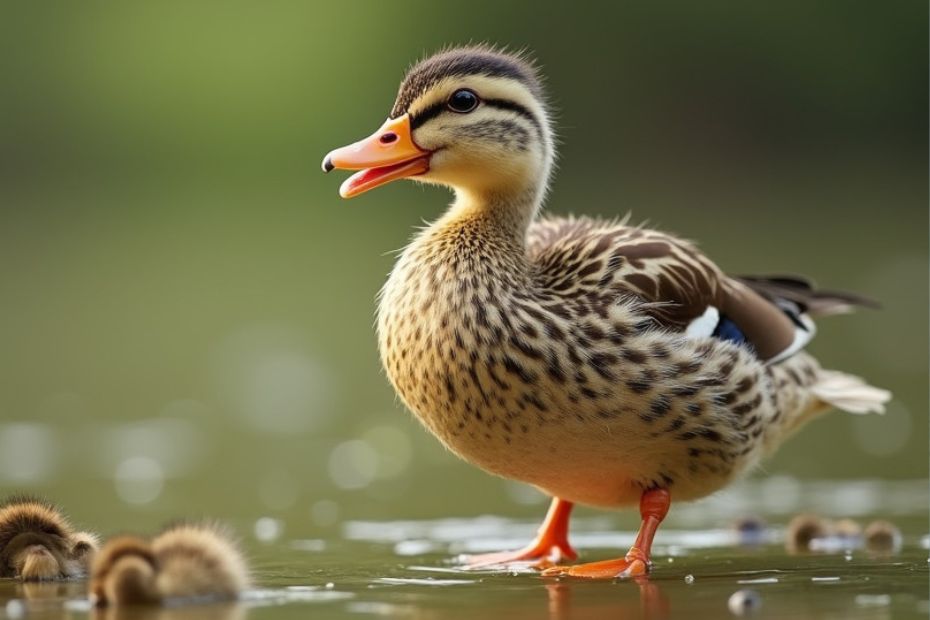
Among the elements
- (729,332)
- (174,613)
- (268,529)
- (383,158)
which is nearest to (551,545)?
(729,332)

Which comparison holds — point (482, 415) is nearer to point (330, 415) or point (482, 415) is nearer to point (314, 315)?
point (330, 415)

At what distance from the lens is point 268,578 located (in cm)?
682

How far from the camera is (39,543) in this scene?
690cm

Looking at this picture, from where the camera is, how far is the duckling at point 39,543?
6766 millimetres

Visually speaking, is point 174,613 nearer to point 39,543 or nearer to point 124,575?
point 124,575

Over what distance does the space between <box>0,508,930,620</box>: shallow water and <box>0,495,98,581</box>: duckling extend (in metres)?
0.11

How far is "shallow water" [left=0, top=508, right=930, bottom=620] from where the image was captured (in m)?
5.84

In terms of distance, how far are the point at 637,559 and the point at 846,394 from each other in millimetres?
2023

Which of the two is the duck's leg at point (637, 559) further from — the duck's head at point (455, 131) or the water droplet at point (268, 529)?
the water droplet at point (268, 529)

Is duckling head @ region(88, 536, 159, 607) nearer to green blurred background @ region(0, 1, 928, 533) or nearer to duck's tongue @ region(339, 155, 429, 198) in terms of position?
duck's tongue @ region(339, 155, 429, 198)

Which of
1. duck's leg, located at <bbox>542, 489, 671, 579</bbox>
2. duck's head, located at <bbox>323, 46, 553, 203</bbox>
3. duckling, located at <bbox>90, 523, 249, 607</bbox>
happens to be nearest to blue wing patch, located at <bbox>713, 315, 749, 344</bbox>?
duck's leg, located at <bbox>542, 489, 671, 579</bbox>

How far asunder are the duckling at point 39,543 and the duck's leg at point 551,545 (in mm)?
1641

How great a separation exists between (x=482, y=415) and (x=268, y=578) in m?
1.00

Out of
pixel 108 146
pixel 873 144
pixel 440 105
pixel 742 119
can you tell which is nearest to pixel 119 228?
pixel 108 146
